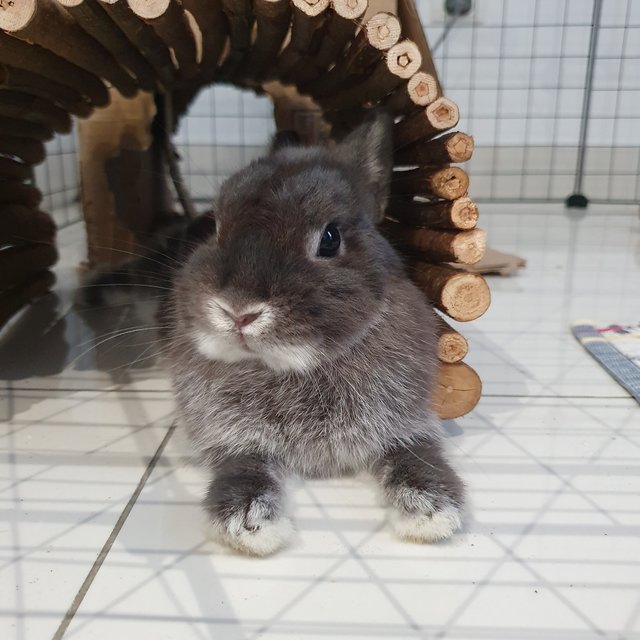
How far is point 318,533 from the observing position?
110cm

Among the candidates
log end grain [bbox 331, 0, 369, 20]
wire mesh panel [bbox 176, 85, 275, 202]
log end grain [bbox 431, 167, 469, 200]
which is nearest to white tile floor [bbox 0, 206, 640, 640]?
log end grain [bbox 431, 167, 469, 200]

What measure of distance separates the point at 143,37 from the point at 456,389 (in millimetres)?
1089

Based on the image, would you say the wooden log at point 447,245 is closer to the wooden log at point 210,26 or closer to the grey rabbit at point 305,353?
the grey rabbit at point 305,353

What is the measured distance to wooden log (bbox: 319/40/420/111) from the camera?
4.25 ft

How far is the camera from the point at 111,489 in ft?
4.02

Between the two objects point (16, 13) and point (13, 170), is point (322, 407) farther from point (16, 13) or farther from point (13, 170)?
point (13, 170)

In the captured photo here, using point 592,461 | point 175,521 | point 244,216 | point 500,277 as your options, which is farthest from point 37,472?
point 500,277

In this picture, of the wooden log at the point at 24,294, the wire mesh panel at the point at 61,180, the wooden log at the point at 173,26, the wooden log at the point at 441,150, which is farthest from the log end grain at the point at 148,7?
the wire mesh panel at the point at 61,180

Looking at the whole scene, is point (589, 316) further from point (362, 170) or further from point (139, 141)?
point (139, 141)

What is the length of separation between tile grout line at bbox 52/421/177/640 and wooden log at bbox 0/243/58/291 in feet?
3.28

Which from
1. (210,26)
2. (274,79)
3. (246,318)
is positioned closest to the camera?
(246,318)

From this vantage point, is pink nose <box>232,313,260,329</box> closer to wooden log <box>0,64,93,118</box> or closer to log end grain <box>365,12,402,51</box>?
log end grain <box>365,12,402,51</box>

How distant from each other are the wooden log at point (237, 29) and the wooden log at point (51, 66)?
43cm

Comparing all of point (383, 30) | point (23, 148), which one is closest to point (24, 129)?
point (23, 148)
